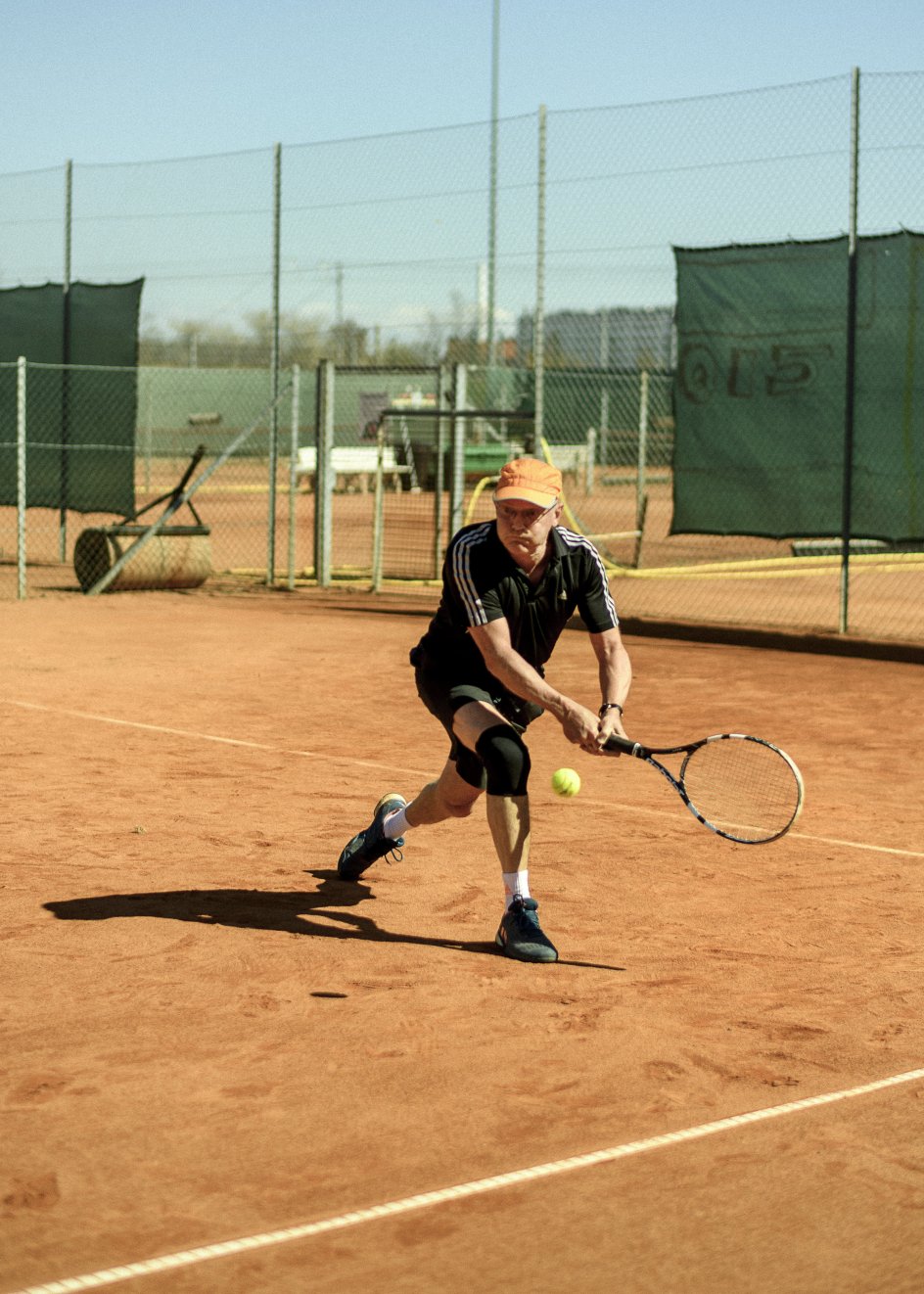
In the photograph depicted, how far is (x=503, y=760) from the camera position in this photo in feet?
17.2

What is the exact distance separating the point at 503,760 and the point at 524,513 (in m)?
0.75

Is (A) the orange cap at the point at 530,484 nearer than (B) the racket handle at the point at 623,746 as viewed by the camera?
No

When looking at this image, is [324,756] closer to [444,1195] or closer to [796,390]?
[444,1195]

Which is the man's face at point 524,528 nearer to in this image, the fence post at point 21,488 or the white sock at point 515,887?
the white sock at point 515,887

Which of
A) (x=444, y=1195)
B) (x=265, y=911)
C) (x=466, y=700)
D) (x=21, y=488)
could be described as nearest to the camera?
→ (x=444, y=1195)

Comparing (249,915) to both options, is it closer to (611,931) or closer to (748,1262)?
(611,931)

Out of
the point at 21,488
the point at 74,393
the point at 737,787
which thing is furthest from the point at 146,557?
the point at 737,787

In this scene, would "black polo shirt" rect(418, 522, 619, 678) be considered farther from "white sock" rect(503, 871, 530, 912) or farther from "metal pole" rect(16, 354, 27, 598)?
"metal pole" rect(16, 354, 27, 598)

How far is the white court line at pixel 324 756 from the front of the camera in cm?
693

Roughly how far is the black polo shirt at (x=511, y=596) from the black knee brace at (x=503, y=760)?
1.11 feet

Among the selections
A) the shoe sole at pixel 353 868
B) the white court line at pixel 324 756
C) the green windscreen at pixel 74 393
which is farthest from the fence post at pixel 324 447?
the shoe sole at pixel 353 868

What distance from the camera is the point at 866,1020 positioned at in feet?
15.7

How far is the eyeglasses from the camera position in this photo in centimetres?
523

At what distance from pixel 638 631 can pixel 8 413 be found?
8.37 metres
